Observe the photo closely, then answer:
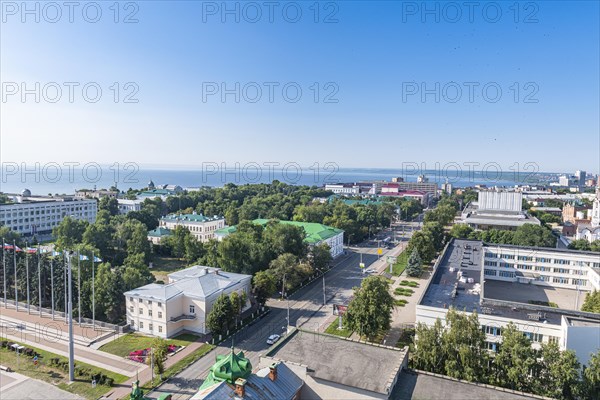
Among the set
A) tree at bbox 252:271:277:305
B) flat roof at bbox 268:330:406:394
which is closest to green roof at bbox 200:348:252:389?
flat roof at bbox 268:330:406:394

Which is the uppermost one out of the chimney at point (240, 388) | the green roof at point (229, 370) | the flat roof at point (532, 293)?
the green roof at point (229, 370)

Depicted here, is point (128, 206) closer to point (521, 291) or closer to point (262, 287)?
point (262, 287)

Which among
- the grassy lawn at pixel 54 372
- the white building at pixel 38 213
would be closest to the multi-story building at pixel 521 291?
the grassy lawn at pixel 54 372

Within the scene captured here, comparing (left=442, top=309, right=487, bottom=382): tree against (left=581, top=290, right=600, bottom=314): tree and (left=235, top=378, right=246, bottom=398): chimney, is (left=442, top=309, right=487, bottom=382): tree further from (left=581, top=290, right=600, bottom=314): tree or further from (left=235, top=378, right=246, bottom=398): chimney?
(left=581, top=290, right=600, bottom=314): tree

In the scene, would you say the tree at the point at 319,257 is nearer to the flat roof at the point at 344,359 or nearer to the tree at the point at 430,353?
the flat roof at the point at 344,359

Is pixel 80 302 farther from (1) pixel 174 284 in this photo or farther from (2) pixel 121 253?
(2) pixel 121 253

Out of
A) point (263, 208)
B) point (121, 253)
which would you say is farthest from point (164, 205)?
point (121, 253)
